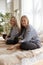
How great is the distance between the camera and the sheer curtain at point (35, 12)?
4141 mm

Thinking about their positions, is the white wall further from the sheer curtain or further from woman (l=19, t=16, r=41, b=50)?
woman (l=19, t=16, r=41, b=50)

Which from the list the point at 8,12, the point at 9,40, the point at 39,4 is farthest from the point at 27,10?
the point at 9,40

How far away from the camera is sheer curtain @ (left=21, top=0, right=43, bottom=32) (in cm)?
414

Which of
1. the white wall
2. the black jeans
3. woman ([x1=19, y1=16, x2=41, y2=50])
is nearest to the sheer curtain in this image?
the white wall

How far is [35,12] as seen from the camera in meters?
4.27

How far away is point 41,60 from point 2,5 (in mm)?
3063

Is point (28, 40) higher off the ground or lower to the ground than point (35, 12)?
lower

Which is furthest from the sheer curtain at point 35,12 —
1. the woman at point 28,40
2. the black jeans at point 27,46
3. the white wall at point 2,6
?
the black jeans at point 27,46

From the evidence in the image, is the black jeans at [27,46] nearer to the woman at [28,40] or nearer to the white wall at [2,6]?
the woman at [28,40]

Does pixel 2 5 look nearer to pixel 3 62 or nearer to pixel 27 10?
pixel 27 10

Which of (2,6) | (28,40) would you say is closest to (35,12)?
(2,6)

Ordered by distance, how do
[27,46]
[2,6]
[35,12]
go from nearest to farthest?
[27,46]
[35,12]
[2,6]

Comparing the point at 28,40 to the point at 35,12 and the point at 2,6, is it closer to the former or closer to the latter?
the point at 35,12

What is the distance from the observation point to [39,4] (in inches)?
164
